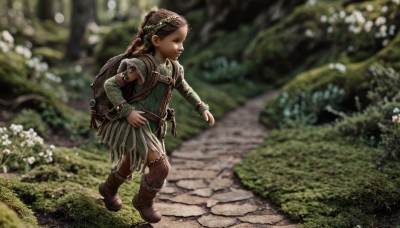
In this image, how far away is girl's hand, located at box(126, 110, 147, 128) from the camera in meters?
3.56

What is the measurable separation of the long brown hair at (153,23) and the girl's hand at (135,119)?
59 cm

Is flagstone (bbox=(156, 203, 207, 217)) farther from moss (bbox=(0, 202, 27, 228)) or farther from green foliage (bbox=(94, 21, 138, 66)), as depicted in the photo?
green foliage (bbox=(94, 21, 138, 66))

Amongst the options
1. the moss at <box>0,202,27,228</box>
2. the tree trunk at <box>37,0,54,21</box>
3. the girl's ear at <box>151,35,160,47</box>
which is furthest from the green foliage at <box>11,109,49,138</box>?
the tree trunk at <box>37,0,54,21</box>

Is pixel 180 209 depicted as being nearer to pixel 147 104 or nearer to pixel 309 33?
pixel 147 104

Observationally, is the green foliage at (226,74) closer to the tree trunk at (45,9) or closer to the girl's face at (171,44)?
the girl's face at (171,44)

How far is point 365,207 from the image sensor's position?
13.5ft

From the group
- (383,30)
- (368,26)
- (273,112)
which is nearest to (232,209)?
(273,112)

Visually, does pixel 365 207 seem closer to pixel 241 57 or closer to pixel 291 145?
pixel 291 145

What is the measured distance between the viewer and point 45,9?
79.0ft

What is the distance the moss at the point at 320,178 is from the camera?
413 centimetres

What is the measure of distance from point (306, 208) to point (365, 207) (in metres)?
0.55

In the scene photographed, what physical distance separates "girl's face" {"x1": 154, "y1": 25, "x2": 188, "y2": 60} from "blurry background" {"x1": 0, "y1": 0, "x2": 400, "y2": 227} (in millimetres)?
1042

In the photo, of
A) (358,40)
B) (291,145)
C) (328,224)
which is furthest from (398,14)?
(328,224)

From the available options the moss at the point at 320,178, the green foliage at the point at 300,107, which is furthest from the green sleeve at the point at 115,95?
the green foliage at the point at 300,107
